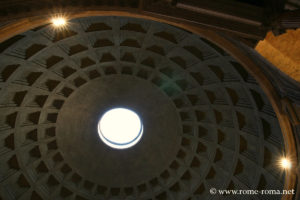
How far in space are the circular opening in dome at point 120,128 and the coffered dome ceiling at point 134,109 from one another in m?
0.83

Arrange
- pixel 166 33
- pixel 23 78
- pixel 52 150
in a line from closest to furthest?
pixel 166 33 < pixel 23 78 < pixel 52 150

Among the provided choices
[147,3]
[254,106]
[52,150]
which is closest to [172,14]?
[147,3]

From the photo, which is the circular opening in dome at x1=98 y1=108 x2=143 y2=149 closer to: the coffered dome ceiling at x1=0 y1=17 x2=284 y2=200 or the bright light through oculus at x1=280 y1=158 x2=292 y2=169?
the coffered dome ceiling at x1=0 y1=17 x2=284 y2=200

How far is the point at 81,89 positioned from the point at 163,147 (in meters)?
8.98

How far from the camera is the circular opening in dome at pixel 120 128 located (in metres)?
27.9

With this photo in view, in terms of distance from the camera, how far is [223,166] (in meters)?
25.1

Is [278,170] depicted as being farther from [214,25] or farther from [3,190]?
[3,190]

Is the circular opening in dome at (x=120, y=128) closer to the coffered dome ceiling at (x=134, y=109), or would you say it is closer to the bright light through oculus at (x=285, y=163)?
the coffered dome ceiling at (x=134, y=109)

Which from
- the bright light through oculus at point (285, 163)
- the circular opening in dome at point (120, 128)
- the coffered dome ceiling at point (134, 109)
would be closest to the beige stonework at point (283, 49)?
the coffered dome ceiling at point (134, 109)

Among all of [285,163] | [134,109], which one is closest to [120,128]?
[134,109]

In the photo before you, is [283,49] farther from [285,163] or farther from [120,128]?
[120,128]

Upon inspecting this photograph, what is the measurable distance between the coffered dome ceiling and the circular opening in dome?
0.83m

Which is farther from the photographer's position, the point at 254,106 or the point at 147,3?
the point at 254,106

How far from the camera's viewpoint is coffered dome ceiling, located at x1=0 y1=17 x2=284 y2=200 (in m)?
20.1
